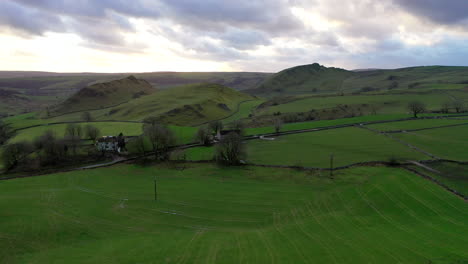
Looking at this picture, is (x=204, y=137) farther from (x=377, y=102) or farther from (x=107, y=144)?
(x=377, y=102)

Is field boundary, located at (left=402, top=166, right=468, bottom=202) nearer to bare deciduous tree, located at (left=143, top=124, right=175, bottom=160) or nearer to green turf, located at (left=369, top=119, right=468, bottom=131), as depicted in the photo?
green turf, located at (left=369, top=119, right=468, bottom=131)

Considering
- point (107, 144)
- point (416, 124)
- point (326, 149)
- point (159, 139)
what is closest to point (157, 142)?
point (159, 139)

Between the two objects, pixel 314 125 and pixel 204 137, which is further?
pixel 314 125

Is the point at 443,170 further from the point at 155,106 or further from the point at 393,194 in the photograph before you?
the point at 155,106

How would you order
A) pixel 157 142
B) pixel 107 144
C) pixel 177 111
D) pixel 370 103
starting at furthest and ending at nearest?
pixel 177 111 → pixel 370 103 → pixel 107 144 → pixel 157 142

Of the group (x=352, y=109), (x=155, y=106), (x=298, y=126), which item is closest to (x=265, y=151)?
(x=298, y=126)

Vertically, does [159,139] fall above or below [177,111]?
below

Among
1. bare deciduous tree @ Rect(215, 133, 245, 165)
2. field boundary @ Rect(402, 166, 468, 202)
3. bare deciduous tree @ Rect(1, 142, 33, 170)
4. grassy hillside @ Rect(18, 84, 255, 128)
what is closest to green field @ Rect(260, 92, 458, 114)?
grassy hillside @ Rect(18, 84, 255, 128)

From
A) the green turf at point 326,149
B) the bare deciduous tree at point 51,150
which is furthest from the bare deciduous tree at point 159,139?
the bare deciduous tree at point 51,150
